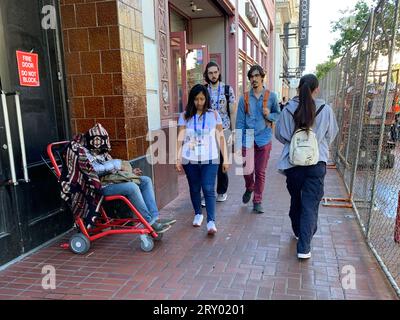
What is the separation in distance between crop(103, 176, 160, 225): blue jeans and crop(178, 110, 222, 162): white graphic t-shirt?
0.59 metres

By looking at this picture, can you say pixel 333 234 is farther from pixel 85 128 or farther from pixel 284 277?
pixel 85 128

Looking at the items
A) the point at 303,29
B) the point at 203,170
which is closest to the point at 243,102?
→ the point at 203,170

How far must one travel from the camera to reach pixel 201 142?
3994 mm

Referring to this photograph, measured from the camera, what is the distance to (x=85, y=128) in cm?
419

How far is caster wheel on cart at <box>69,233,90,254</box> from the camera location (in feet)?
11.7

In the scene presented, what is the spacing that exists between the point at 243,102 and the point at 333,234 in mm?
1945

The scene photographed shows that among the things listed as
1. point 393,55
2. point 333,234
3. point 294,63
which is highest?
point 294,63

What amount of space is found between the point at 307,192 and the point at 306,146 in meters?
0.44

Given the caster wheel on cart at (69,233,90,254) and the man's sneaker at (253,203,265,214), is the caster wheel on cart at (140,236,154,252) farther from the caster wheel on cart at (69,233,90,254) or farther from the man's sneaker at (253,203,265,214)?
the man's sneaker at (253,203,265,214)

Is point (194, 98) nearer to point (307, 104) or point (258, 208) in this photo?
point (307, 104)

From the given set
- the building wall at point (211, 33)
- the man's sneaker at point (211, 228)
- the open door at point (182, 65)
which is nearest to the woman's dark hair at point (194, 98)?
the man's sneaker at point (211, 228)

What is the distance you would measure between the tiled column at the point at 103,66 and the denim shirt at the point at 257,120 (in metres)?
1.42
